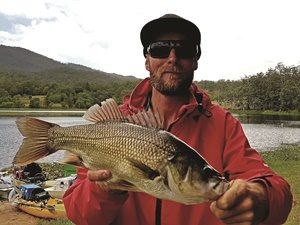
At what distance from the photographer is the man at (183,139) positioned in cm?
240

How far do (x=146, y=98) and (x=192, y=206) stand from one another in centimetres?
112

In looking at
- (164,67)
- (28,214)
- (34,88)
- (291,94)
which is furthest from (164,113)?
(34,88)

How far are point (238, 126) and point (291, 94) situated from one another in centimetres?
10827

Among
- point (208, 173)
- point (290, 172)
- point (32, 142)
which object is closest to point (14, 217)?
point (290, 172)

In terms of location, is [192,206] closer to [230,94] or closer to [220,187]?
[220,187]

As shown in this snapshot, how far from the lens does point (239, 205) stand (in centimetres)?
189

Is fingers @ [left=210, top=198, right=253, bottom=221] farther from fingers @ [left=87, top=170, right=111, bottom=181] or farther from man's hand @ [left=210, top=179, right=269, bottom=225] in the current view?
fingers @ [left=87, top=170, right=111, bottom=181]

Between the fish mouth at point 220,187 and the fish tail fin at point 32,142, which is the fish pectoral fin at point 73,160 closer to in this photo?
the fish tail fin at point 32,142

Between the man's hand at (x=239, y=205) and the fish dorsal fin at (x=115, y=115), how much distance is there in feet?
2.36

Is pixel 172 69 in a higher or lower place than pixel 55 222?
higher

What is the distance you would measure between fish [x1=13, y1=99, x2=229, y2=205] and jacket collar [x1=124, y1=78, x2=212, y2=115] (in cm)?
68

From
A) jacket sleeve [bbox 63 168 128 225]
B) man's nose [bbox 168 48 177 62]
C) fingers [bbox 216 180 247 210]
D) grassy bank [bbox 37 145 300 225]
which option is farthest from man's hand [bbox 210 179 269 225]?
grassy bank [bbox 37 145 300 225]

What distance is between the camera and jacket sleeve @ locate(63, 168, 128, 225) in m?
2.52

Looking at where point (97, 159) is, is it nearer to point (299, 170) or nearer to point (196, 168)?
point (196, 168)
